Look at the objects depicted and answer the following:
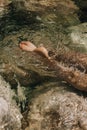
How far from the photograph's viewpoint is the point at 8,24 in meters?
8.55

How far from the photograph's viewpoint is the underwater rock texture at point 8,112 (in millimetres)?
5242

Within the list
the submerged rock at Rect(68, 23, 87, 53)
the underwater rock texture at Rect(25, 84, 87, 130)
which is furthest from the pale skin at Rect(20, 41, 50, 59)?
the submerged rock at Rect(68, 23, 87, 53)

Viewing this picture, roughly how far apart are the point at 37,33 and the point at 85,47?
1.26 meters

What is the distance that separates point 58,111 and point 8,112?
830mm

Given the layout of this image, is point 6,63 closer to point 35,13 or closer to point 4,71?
point 4,71

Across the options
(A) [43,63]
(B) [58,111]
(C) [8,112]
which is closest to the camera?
(C) [8,112]

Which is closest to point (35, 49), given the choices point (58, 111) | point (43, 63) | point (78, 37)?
point (43, 63)

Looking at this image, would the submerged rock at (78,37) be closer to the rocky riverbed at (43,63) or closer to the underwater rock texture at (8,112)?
the rocky riverbed at (43,63)

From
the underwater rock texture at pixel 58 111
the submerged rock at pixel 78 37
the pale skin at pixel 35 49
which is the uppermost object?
the pale skin at pixel 35 49

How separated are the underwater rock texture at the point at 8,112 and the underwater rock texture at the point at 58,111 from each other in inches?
8.2

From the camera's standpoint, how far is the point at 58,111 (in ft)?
18.1

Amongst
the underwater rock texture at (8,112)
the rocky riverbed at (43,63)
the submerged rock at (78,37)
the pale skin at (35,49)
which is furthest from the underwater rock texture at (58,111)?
the submerged rock at (78,37)

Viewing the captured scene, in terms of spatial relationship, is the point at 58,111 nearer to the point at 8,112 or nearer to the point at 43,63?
the point at 8,112

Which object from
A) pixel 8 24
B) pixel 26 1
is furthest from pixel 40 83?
pixel 26 1
